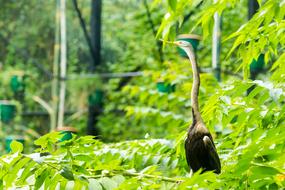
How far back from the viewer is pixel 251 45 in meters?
1.61

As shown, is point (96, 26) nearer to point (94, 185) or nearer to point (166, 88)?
point (166, 88)

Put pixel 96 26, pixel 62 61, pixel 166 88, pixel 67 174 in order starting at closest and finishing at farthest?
pixel 67 174
pixel 166 88
pixel 96 26
pixel 62 61

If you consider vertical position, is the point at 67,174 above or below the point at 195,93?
below

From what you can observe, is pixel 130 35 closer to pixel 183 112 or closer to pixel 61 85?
pixel 61 85

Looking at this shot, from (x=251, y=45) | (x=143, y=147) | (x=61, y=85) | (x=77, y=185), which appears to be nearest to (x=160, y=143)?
(x=143, y=147)

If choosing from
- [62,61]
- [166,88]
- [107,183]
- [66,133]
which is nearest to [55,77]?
[62,61]

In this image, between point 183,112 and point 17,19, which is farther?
point 17,19

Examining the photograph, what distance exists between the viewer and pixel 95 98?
649cm

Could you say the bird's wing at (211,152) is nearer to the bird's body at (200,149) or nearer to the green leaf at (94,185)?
the bird's body at (200,149)

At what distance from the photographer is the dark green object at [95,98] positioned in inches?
254

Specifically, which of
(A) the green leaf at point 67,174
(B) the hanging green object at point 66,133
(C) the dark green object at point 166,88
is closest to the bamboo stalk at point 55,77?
(C) the dark green object at point 166,88

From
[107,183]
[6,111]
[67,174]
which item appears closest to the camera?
[67,174]

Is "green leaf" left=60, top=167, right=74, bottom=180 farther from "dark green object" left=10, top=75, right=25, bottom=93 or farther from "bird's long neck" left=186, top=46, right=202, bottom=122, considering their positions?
"dark green object" left=10, top=75, right=25, bottom=93

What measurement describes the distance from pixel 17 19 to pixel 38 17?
223mm
